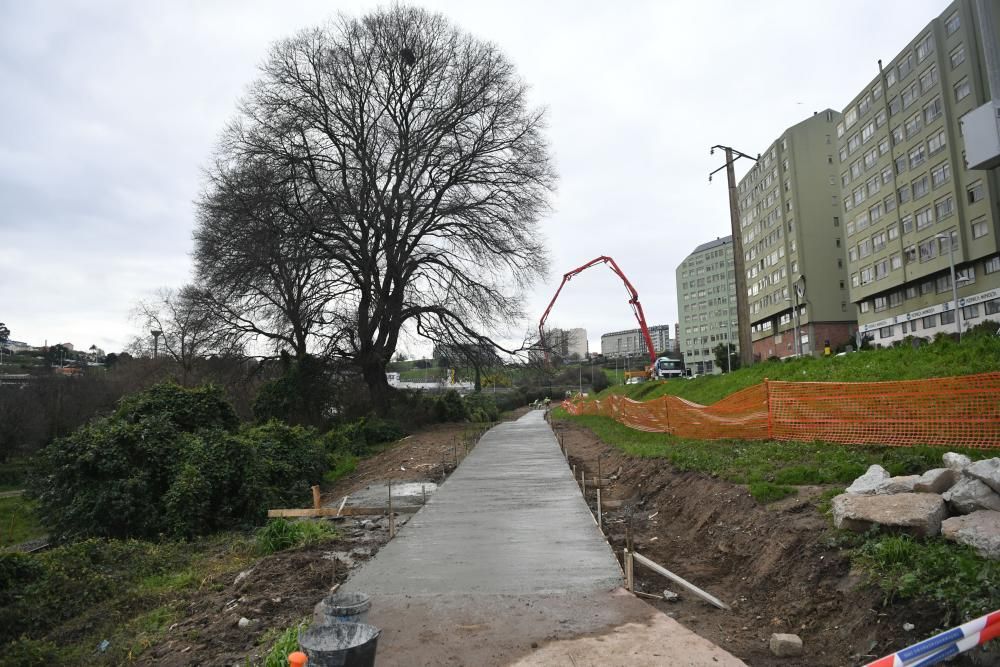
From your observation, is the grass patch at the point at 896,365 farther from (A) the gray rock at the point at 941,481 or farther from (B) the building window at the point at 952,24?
(B) the building window at the point at 952,24

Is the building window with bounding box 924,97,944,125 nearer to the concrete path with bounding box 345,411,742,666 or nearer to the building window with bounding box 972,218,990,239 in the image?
the building window with bounding box 972,218,990,239

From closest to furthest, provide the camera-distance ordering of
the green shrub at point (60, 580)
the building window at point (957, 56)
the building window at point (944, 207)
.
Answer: the green shrub at point (60, 580), the building window at point (957, 56), the building window at point (944, 207)

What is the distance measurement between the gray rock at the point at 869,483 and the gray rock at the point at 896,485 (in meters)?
0.06

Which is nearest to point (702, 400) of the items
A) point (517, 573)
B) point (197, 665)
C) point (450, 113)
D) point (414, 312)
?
point (414, 312)

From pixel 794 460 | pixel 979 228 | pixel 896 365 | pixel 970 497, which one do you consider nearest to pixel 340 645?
pixel 970 497

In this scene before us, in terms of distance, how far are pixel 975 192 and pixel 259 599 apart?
157 feet

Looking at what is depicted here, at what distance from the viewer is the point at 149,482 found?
1266 cm

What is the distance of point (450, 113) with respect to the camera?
27656mm

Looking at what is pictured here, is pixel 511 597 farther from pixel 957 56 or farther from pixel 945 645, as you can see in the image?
pixel 957 56

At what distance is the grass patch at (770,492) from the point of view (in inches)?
294

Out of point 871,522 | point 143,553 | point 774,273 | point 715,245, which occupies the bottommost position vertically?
point 143,553

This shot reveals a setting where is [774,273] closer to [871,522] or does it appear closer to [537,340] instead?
[537,340]

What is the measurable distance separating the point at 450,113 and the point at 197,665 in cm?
2565

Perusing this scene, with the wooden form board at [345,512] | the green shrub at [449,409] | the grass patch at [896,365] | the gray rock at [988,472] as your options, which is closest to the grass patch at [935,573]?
the gray rock at [988,472]
